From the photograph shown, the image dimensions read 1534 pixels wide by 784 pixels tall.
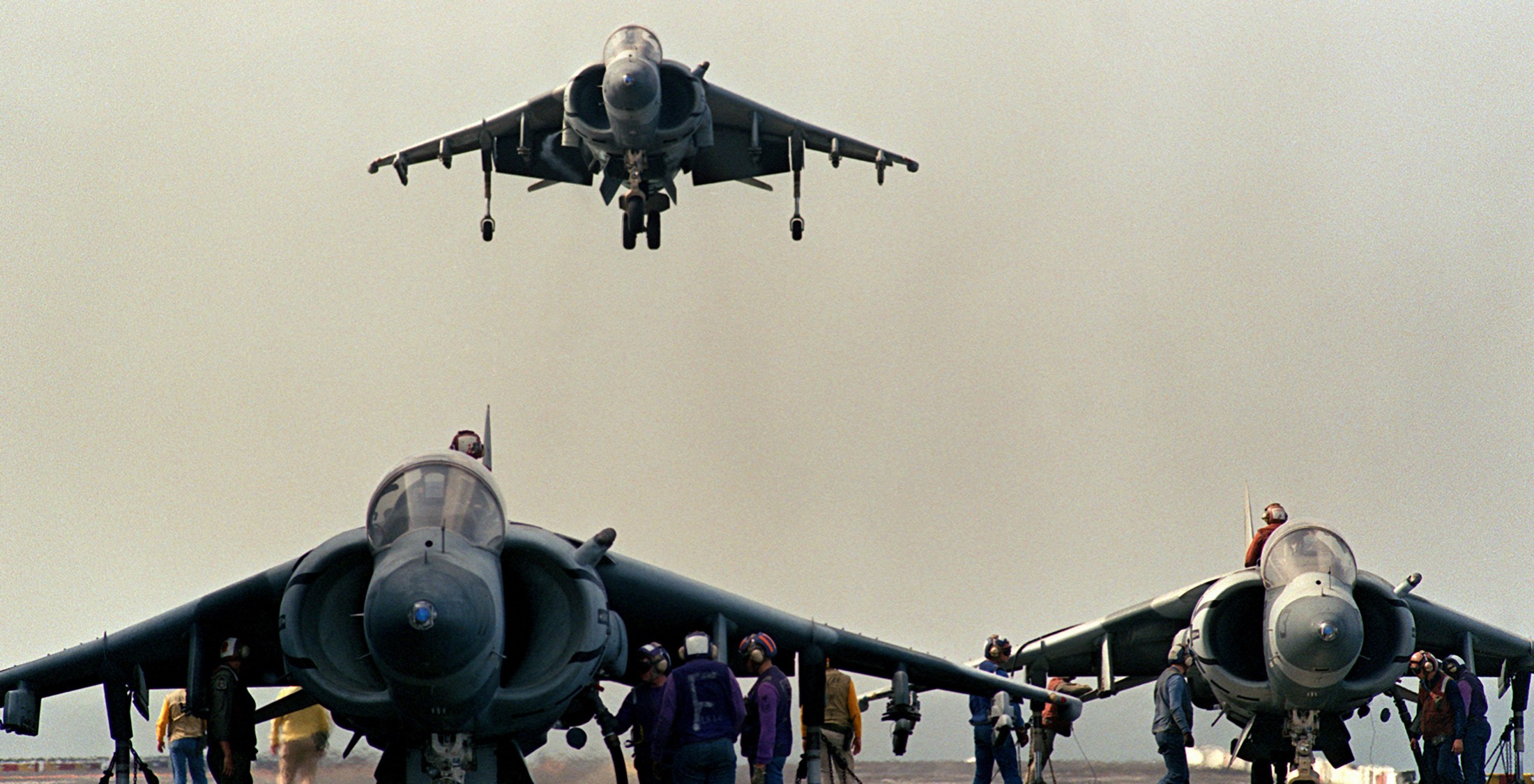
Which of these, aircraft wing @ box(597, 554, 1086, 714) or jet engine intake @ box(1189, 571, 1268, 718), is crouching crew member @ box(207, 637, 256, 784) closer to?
aircraft wing @ box(597, 554, 1086, 714)

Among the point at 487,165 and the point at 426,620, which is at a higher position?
the point at 487,165


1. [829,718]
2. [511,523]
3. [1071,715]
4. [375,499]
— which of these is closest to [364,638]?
[375,499]

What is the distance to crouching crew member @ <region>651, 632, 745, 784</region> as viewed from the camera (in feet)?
34.4

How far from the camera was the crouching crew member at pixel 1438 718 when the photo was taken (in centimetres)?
1578

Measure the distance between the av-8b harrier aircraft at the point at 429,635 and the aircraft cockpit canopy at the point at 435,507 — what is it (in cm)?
1

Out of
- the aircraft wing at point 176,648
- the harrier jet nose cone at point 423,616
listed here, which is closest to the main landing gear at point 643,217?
the aircraft wing at point 176,648

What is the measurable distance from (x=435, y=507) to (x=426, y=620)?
140cm

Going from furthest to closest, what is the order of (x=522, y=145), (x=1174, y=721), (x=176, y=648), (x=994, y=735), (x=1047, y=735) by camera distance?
(x=522, y=145) → (x=1047, y=735) → (x=994, y=735) → (x=1174, y=721) → (x=176, y=648)

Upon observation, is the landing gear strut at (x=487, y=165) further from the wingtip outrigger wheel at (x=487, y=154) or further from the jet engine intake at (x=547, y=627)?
the jet engine intake at (x=547, y=627)

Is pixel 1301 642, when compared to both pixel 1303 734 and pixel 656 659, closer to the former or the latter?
pixel 1303 734

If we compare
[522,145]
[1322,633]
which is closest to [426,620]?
[1322,633]

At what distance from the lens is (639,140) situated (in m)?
20.6

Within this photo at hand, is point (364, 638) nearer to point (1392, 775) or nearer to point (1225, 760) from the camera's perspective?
point (1392, 775)

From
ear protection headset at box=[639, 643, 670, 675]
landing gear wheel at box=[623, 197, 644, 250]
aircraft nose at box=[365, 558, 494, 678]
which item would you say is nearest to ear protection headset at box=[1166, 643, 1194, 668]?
ear protection headset at box=[639, 643, 670, 675]
